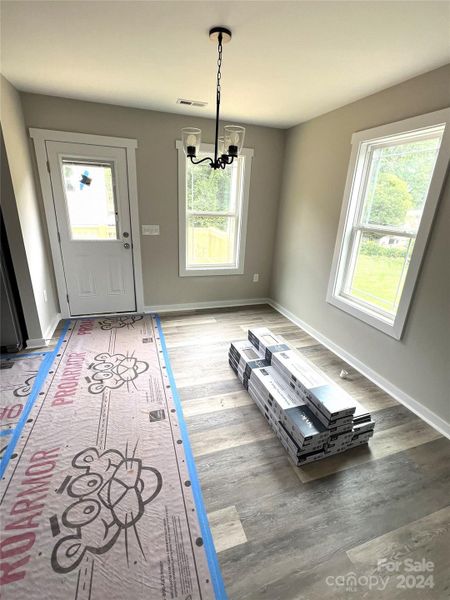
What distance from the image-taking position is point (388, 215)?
2.46 metres

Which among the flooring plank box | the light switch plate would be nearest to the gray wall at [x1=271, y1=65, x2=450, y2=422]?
the flooring plank box

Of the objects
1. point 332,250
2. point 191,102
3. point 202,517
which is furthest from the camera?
point 332,250

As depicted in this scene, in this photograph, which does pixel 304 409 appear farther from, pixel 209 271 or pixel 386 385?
pixel 209 271

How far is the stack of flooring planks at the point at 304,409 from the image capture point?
1.69 meters

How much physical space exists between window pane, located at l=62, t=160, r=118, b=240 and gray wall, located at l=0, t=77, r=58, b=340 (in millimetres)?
319

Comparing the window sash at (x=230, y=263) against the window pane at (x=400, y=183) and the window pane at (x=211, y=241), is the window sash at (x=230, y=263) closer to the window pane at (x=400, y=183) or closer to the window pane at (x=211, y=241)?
the window pane at (x=211, y=241)

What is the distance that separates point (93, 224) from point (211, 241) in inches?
58.6

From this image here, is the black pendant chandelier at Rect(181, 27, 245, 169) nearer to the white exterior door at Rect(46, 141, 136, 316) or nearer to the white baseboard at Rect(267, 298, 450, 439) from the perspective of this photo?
the white exterior door at Rect(46, 141, 136, 316)

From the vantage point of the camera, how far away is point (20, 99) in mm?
2689

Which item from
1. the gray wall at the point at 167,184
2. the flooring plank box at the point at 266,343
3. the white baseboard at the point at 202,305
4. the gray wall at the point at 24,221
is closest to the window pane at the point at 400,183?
the flooring plank box at the point at 266,343

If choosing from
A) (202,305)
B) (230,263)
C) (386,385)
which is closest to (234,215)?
(230,263)

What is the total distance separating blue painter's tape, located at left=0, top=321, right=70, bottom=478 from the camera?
Result: 166 cm

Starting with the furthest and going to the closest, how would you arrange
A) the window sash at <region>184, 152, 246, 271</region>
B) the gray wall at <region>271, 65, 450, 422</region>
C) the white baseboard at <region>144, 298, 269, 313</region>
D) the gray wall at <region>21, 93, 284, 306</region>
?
the white baseboard at <region>144, 298, 269, 313</region> → the window sash at <region>184, 152, 246, 271</region> → the gray wall at <region>21, 93, 284, 306</region> → the gray wall at <region>271, 65, 450, 422</region>

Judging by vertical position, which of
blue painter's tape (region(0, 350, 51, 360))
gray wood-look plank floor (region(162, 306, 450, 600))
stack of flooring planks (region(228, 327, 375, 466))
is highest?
stack of flooring planks (region(228, 327, 375, 466))
